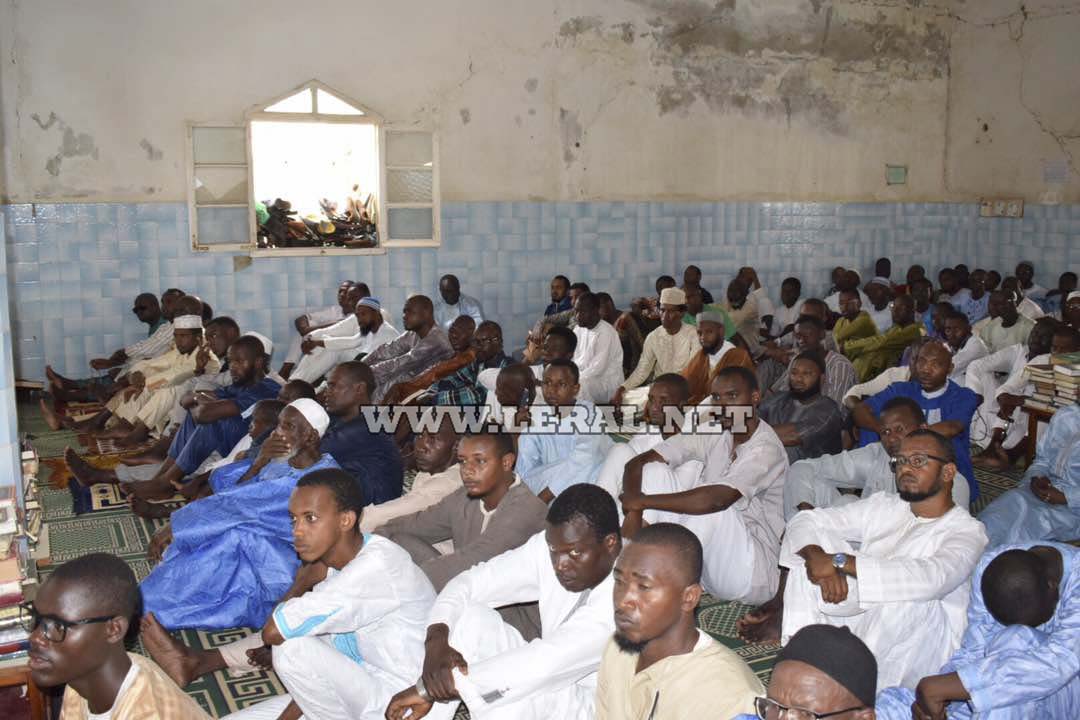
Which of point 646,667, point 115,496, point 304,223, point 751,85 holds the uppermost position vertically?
point 751,85

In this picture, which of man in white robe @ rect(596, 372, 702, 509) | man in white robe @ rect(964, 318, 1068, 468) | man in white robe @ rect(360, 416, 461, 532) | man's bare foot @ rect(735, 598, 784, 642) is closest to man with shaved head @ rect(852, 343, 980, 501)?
man in white robe @ rect(964, 318, 1068, 468)

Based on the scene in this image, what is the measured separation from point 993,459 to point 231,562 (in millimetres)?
4977

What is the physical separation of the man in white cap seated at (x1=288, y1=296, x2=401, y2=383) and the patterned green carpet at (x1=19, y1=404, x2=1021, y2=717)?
5.85 feet

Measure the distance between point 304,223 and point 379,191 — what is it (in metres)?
0.80

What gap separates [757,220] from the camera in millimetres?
11484

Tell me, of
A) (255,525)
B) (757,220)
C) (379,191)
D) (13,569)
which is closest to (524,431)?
(255,525)

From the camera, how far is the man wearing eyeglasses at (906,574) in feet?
10.6

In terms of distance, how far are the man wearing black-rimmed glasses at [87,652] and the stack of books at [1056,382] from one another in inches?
203

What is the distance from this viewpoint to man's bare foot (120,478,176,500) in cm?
585

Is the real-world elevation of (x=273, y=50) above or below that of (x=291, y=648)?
above

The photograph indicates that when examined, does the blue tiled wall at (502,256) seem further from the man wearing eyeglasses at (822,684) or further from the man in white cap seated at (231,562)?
the man wearing eyeglasses at (822,684)

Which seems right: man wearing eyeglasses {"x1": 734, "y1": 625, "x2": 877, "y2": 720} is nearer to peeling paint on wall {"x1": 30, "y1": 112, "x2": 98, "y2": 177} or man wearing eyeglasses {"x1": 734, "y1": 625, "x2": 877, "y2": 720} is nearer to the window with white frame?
the window with white frame

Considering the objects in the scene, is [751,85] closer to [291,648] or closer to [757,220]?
[757,220]

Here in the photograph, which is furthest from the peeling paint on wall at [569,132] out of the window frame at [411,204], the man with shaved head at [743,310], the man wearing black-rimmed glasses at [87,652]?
the man wearing black-rimmed glasses at [87,652]
